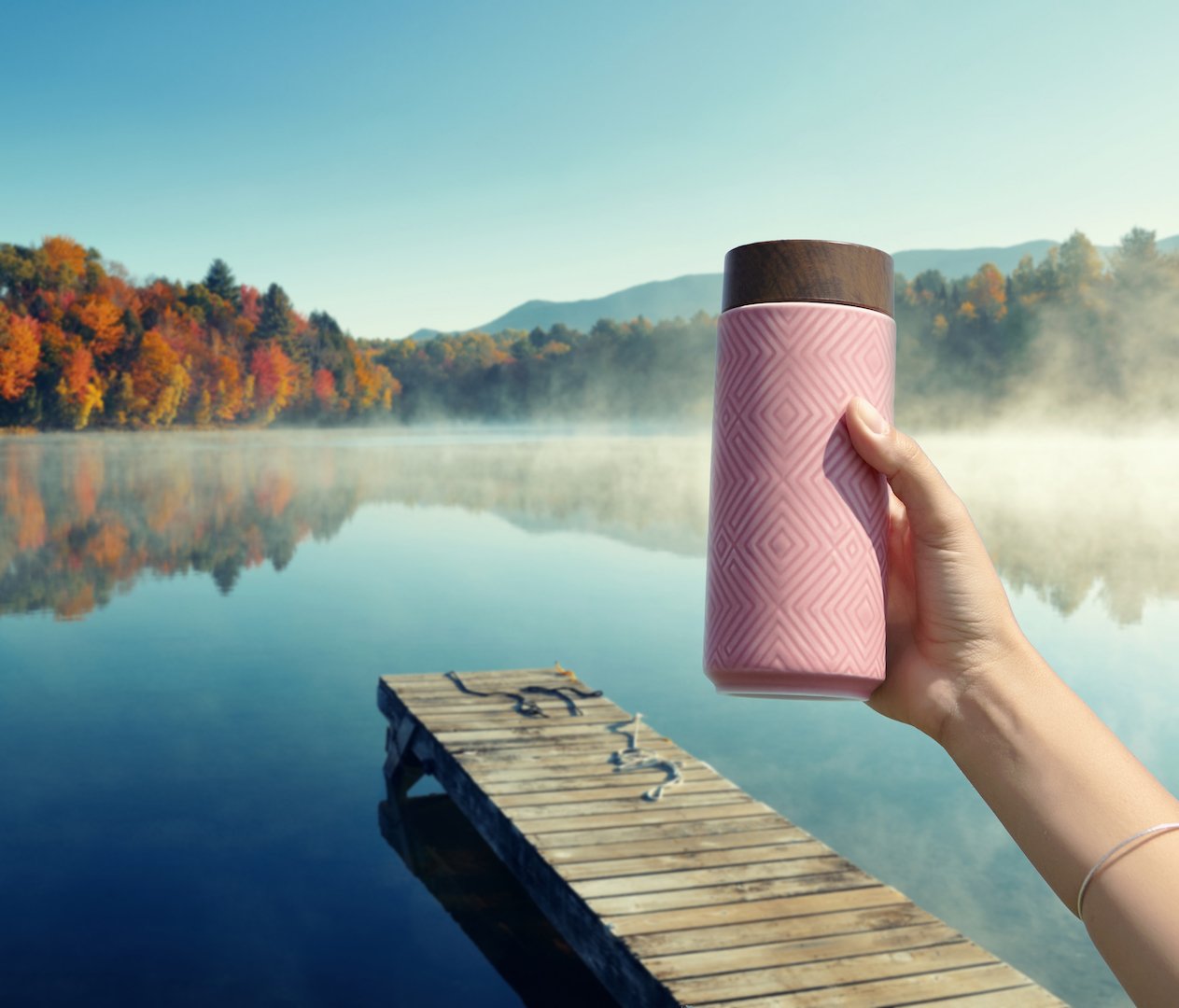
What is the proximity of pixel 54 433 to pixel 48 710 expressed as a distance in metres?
58.2

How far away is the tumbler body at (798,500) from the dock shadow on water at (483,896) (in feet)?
13.9

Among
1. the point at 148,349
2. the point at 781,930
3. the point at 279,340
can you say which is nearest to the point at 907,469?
the point at 781,930

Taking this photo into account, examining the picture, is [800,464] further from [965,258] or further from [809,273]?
[965,258]

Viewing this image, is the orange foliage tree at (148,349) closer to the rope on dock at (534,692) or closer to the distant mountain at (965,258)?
the rope on dock at (534,692)

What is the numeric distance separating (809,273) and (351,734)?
7930mm

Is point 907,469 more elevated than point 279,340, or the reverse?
point 279,340

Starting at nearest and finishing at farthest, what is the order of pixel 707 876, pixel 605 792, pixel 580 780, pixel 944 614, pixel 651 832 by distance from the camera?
pixel 944 614, pixel 707 876, pixel 651 832, pixel 605 792, pixel 580 780

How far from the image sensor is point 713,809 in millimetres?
4664

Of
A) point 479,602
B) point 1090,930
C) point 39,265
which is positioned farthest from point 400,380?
point 1090,930

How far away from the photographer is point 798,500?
112 centimetres

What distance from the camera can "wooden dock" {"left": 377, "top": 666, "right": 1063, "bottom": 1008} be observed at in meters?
3.23

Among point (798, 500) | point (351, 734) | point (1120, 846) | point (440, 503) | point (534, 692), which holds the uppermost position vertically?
point (798, 500)

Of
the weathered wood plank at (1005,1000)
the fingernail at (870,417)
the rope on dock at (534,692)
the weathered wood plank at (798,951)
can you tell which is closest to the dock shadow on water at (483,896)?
the rope on dock at (534,692)

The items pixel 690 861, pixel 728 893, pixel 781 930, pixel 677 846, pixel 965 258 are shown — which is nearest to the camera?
pixel 781 930
